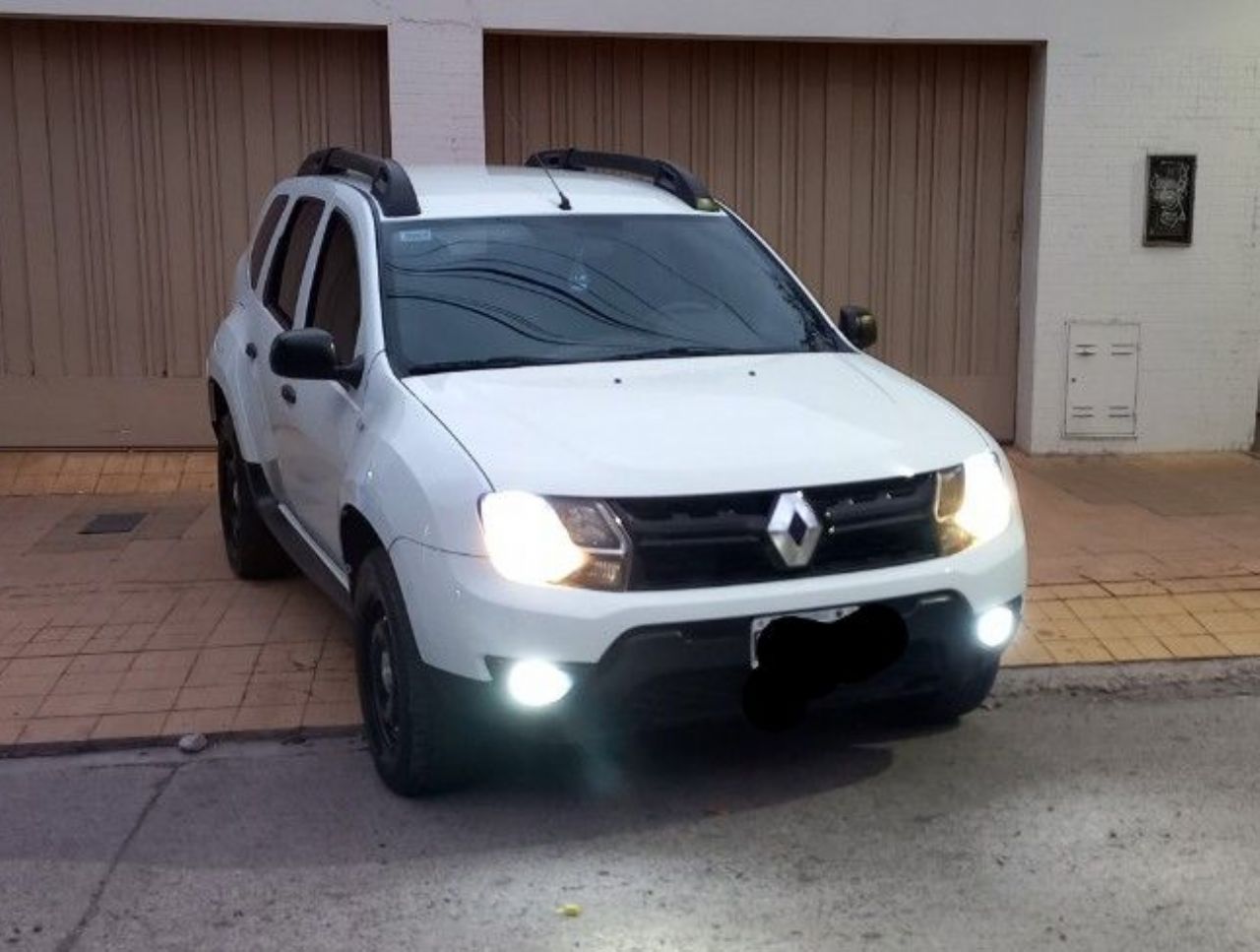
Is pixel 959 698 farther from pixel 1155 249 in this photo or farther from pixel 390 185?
pixel 1155 249

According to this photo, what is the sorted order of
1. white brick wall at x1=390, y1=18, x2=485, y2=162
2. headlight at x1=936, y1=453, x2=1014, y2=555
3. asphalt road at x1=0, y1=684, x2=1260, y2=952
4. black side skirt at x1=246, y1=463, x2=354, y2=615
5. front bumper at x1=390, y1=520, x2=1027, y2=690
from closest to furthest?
1. asphalt road at x1=0, y1=684, x2=1260, y2=952
2. front bumper at x1=390, y1=520, x2=1027, y2=690
3. headlight at x1=936, y1=453, x2=1014, y2=555
4. black side skirt at x1=246, y1=463, x2=354, y2=615
5. white brick wall at x1=390, y1=18, x2=485, y2=162

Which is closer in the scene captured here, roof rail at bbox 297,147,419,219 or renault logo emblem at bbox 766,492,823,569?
renault logo emblem at bbox 766,492,823,569

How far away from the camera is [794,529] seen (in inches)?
175

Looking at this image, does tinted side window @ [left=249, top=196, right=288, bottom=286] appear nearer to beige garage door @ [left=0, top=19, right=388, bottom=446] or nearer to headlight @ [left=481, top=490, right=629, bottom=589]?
beige garage door @ [left=0, top=19, right=388, bottom=446]

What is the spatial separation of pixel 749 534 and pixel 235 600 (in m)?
3.31

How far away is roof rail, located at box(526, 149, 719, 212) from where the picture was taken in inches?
244

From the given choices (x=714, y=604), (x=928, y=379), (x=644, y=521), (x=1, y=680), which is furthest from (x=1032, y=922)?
(x=928, y=379)

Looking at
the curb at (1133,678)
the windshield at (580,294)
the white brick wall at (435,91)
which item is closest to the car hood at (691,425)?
the windshield at (580,294)

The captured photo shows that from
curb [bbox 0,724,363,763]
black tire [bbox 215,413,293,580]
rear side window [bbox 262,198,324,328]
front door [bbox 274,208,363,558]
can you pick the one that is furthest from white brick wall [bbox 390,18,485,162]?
curb [bbox 0,724,363,763]

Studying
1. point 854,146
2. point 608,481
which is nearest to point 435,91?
point 854,146

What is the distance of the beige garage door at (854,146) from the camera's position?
31.3 feet

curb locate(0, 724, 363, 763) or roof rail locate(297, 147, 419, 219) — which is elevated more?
roof rail locate(297, 147, 419, 219)

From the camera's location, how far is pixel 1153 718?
18.5ft

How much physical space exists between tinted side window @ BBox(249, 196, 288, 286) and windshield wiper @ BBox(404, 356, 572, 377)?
80.5 inches
